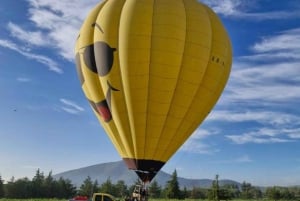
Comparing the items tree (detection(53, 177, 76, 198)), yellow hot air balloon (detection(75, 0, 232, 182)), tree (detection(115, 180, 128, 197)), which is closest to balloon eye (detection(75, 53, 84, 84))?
yellow hot air balloon (detection(75, 0, 232, 182))

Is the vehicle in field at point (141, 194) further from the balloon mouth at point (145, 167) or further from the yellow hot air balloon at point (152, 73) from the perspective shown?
the yellow hot air balloon at point (152, 73)

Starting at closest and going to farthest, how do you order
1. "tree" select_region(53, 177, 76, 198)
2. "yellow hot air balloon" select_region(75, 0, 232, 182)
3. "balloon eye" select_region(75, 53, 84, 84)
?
"yellow hot air balloon" select_region(75, 0, 232, 182)
"balloon eye" select_region(75, 53, 84, 84)
"tree" select_region(53, 177, 76, 198)

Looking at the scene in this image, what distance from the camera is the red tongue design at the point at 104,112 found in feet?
80.6

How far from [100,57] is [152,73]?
11.4 ft

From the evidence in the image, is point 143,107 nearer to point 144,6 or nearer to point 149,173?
point 149,173

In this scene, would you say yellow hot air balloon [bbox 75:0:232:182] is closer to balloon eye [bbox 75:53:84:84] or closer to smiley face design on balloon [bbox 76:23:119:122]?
smiley face design on balloon [bbox 76:23:119:122]

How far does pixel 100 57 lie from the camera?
78.8 feet

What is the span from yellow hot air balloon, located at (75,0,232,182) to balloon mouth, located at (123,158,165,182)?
0.06 m

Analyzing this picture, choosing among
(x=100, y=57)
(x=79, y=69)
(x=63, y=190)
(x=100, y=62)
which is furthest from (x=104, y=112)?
(x=63, y=190)

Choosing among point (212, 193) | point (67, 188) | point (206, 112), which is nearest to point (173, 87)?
point (206, 112)

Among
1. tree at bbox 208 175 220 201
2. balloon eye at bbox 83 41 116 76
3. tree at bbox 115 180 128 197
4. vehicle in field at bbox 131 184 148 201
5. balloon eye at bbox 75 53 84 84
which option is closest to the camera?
vehicle in field at bbox 131 184 148 201

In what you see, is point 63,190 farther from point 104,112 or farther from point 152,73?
point 152,73

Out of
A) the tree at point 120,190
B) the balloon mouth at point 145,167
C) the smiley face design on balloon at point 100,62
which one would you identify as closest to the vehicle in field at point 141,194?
the balloon mouth at point 145,167

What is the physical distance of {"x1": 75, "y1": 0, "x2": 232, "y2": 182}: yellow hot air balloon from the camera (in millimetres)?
22875
